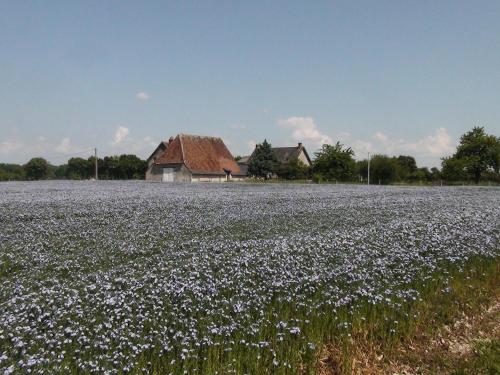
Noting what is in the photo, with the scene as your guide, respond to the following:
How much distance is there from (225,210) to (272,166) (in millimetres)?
73470

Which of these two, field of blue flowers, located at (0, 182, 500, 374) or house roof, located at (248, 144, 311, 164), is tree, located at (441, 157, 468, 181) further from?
field of blue flowers, located at (0, 182, 500, 374)

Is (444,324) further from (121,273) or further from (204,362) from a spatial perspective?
(121,273)

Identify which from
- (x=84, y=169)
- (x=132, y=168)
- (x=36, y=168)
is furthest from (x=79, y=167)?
(x=132, y=168)

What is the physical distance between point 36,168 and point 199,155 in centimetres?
6150

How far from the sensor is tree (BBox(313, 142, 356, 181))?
234 ft

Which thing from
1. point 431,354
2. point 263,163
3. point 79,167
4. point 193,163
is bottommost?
point 431,354

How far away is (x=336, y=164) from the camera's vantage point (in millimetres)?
71750

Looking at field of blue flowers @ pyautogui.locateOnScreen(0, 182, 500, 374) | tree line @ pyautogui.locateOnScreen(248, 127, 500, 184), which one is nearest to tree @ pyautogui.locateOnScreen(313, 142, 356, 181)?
tree line @ pyautogui.locateOnScreen(248, 127, 500, 184)

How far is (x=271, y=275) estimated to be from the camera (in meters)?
6.21

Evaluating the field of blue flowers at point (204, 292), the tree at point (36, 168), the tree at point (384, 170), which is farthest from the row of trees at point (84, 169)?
the field of blue flowers at point (204, 292)

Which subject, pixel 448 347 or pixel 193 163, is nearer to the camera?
pixel 448 347

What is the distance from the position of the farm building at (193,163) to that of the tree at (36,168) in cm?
5123

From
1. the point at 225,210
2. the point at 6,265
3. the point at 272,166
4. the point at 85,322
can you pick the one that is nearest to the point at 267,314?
the point at 85,322

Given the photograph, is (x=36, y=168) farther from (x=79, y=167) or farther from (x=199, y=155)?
(x=199, y=155)
